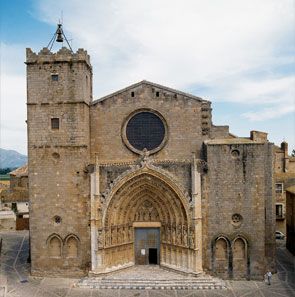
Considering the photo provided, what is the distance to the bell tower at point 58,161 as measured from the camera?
70.0 ft

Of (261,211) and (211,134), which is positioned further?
(211,134)

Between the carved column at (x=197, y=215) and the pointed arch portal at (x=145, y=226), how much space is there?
0.23m

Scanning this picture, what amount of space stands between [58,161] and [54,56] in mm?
5940

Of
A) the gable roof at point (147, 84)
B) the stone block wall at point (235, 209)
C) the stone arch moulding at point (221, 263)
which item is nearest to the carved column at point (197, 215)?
the stone block wall at point (235, 209)

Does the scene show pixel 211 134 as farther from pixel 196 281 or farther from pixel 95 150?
pixel 196 281

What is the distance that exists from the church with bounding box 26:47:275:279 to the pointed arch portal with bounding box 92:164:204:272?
6 cm

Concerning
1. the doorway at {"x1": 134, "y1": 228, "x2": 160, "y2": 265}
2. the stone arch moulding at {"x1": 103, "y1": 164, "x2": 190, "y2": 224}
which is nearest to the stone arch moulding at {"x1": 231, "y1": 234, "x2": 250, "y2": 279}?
the stone arch moulding at {"x1": 103, "y1": 164, "x2": 190, "y2": 224}

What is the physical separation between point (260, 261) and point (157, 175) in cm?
741

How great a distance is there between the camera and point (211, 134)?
22.9m


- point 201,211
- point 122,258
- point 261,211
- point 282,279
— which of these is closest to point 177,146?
point 201,211

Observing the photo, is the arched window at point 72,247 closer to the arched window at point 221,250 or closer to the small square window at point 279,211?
the arched window at point 221,250

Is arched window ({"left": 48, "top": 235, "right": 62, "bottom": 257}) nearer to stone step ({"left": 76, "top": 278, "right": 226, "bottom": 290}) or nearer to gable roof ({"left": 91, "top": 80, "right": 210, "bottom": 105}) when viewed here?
stone step ({"left": 76, "top": 278, "right": 226, "bottom": 290})

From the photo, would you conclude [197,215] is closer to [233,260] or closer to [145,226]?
[233,260]

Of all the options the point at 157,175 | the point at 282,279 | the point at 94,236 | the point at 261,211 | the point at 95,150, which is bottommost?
the point at 282,279
